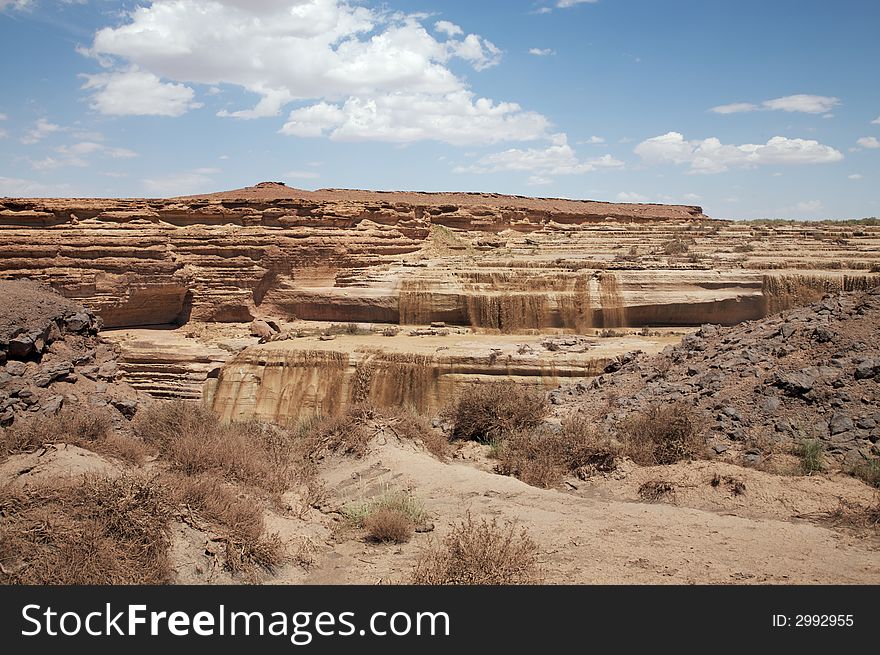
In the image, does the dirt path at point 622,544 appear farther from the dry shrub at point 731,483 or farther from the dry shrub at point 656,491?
the dry shrub at point 731,483

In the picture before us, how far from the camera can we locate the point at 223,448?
8.91 m

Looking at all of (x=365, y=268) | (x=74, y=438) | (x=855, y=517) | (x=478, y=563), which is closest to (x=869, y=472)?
(x=855, y=517)

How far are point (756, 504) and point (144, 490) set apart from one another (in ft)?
20.2

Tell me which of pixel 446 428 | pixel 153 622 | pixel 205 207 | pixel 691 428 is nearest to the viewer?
pixel 153 622

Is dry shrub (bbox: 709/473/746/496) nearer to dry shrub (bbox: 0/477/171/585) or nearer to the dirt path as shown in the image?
the dirt path

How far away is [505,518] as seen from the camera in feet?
24.4

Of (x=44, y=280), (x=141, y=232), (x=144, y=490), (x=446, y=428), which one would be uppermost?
(x=141, y=232)

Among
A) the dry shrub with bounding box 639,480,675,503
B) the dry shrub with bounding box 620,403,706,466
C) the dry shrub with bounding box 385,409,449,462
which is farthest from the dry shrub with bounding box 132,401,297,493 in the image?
the dry shrub with bounding box 620,403,706,466

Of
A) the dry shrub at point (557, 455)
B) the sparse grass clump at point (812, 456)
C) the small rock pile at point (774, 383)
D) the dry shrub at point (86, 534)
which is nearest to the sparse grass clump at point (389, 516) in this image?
the dry shrub at point (557, 455)

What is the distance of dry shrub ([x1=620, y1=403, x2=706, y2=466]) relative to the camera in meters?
9.01

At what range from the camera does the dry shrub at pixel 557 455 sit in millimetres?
9125

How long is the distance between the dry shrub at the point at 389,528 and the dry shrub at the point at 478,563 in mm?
747

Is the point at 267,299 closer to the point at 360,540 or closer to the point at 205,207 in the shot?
the point at 205,207

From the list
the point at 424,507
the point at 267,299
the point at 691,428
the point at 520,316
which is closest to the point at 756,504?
the point at 691,428
